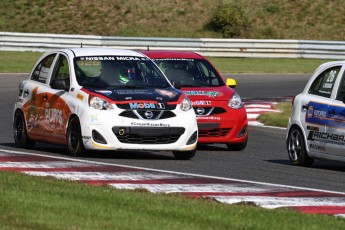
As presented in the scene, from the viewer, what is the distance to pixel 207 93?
59.0ft

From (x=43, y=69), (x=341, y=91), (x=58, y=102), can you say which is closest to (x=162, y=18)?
(x=43, y=69)

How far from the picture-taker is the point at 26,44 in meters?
44.4

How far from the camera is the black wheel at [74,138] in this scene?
51.4ft

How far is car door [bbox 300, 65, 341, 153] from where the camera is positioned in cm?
1506

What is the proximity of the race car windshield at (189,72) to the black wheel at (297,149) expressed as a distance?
9.38 ft

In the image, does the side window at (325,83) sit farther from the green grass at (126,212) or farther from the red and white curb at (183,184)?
the green grass at (126,212)

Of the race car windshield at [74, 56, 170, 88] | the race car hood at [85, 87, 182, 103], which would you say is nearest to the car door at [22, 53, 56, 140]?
the race car windshield at [74, 56, 170, 88]

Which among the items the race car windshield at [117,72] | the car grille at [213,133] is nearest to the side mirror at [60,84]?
the race car windshield at [117,72]

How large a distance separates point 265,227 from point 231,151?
8890 millimetres

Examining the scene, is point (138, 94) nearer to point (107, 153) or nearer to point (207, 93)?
point (107, 153)

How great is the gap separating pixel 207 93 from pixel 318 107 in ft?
10.1

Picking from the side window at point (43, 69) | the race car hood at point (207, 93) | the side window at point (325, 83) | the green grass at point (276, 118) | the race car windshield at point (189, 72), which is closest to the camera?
the side window at point (325, 83)

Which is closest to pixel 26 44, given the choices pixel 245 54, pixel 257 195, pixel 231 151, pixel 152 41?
pixel 152 41

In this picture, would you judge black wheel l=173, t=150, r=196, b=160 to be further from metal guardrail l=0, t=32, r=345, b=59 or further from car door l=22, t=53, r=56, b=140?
metal guardrail l=0, t=32, r=345, b=59
